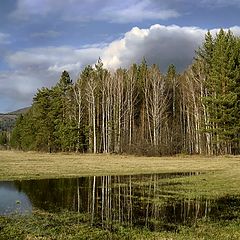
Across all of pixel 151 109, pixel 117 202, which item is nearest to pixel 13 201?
pixel 117 202

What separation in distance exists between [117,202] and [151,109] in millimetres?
58655

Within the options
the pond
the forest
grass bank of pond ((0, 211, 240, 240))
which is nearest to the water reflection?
the pond

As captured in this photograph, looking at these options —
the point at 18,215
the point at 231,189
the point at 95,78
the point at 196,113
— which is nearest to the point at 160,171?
the point at 231,189

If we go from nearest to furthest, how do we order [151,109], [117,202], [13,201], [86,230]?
1. [86,230]
2. [117,202]
3. [13,201]
4. [151,109]

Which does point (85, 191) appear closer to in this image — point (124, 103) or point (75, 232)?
point (75, 232)

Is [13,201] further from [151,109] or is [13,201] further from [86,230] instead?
[151,109]

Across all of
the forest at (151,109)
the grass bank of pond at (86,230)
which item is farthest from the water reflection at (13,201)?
the forest at (151,109)

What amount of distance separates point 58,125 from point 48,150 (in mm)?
10451

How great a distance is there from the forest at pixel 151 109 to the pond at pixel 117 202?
115 ft

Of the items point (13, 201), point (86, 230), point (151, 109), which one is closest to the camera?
point (86, 230)

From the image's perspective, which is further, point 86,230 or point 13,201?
point 13,201

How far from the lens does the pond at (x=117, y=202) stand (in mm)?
16062

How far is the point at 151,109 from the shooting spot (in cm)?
7850

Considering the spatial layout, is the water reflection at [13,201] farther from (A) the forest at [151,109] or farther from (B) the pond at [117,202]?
(A) the forest at [151,109]
